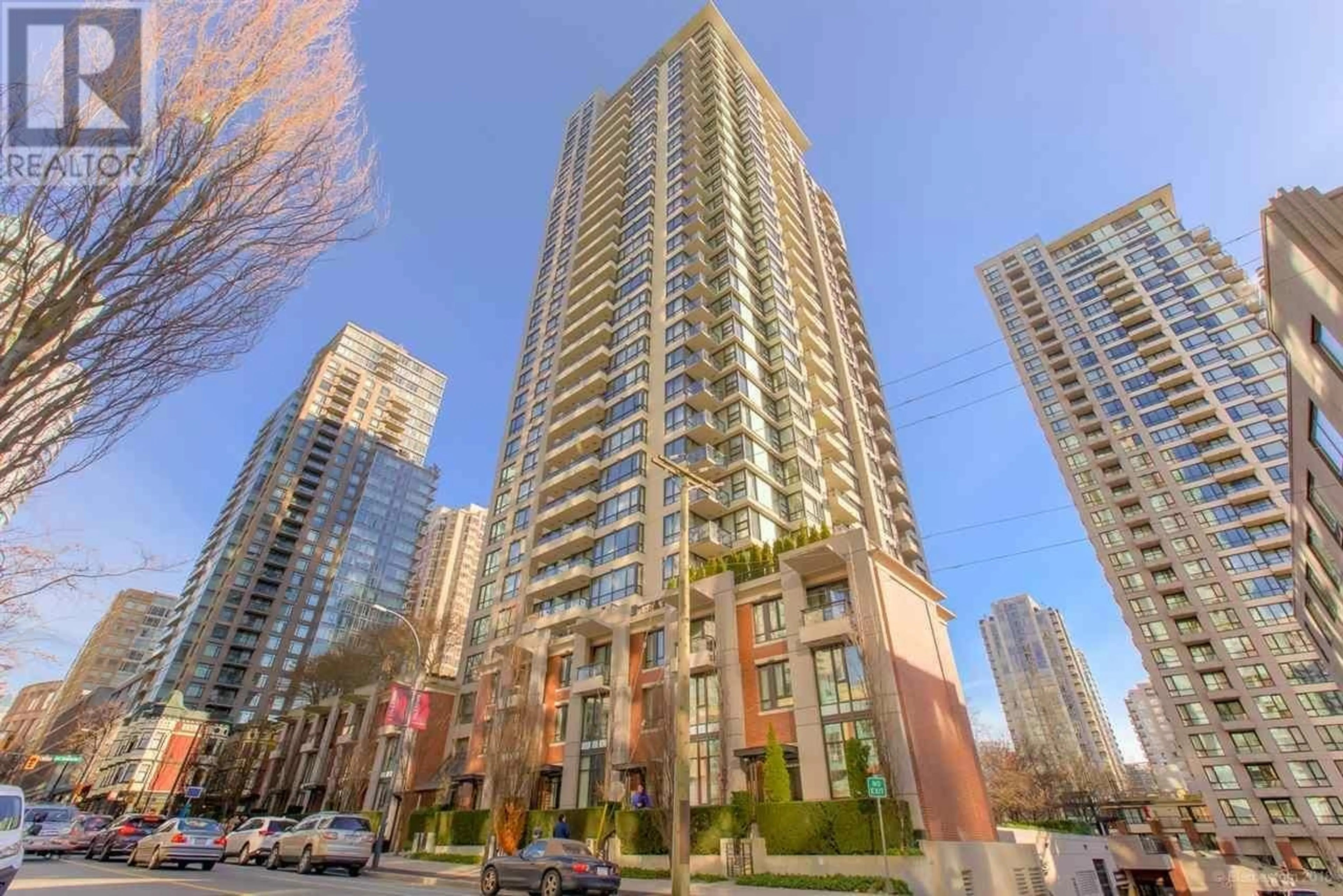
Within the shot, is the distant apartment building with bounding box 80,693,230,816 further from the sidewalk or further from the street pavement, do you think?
the street pavement

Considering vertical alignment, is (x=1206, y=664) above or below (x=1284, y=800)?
above

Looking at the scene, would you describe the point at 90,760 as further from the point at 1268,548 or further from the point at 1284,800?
the point at 1268,548

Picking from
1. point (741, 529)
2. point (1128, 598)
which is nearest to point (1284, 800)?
point (1128, 598)

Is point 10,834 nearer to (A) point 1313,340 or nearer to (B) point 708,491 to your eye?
(B) point 708,491

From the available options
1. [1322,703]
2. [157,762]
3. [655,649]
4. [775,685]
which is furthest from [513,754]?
[157,762]

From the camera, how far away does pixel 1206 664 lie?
53312 mm

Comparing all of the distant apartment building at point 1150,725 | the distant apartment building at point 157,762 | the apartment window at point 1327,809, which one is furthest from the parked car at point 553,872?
the distant apartment building at point 1150,725

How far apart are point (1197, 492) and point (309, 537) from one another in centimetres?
11323

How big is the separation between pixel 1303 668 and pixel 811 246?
55256 mm

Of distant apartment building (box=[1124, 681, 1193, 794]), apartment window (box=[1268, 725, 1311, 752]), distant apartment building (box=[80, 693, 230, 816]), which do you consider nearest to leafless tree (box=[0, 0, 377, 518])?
apartment window (box=[1268, 725, 1311, 752])

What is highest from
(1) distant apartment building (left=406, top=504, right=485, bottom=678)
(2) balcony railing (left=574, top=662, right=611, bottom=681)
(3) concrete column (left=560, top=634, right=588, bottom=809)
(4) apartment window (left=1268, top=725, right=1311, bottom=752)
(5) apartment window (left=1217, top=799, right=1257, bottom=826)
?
(1) distant apartment building (left=406, top=504, right=485, bottom=678)

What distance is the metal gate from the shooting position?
17859 millimetres

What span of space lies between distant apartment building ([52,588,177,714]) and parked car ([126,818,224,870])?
8970cm

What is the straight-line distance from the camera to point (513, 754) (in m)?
26.1
